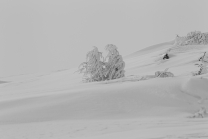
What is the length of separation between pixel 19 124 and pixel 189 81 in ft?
13.8

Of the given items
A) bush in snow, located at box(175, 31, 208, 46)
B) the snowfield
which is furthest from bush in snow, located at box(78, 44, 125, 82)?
bush in snow, located at box(175, 31, 208, 46)

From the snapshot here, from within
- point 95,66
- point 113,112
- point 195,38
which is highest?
point 195,38

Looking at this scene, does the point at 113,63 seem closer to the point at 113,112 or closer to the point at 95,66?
the point at 95,66

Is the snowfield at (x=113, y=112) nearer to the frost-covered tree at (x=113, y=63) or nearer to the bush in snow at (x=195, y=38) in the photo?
the frost-covered tree at (x=113, y=63)

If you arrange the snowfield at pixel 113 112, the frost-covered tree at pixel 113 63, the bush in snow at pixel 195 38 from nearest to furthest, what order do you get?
the snowfield at pixel 113 112
the frost-covered tree at pixel 113 63
the bush in snow at pixel 195 38

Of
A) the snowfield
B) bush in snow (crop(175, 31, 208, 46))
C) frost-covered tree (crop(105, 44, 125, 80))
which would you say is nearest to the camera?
the snowfield

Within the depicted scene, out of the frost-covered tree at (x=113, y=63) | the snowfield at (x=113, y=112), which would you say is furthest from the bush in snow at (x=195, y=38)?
the snowfield at (x=113, y=112)

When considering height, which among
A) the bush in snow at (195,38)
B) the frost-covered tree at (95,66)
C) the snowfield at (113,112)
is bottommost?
the snowfield at (113,112)

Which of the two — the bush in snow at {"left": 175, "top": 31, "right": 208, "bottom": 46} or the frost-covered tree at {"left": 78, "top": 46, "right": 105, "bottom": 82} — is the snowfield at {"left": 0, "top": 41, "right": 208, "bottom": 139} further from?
the bush in snow at {"left": 175, "top": 31, "right": 208, "bottom": 46}

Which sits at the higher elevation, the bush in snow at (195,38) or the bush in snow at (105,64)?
the bush in snow at (195,38)

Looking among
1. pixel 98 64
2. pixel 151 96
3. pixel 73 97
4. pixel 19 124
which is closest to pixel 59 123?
pixel 19 124

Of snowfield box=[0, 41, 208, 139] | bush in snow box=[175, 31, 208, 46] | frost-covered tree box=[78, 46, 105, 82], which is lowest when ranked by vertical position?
snowfield box=[0, 41, 208, 139]

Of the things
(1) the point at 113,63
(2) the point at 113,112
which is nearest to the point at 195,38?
(1) the point at 113,63

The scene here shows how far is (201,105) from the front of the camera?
28.2 feet
